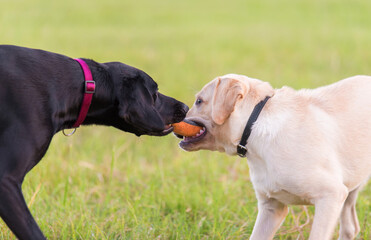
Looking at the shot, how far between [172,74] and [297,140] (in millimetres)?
6206

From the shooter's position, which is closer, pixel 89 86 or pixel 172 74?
pixel 89 86

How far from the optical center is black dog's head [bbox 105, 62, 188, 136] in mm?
3482

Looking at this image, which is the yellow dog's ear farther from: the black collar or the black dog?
the black dog

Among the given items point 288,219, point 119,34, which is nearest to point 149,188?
point 288,219

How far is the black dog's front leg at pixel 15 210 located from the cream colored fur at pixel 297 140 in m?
1.35

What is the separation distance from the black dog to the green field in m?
0.73

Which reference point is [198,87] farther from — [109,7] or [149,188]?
[109,7]

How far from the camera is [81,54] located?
11000mm

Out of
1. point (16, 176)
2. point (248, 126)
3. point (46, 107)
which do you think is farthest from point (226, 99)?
point (16, 176)

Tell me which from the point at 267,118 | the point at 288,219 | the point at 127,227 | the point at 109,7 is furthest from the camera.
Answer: the point at 109,7

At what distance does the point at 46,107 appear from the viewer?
3.09 metres

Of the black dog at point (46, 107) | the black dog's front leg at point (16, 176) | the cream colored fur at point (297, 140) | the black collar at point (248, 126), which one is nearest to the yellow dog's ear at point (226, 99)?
the cream colored fur at point (297, 140)

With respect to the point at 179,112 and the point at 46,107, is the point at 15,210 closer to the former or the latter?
the point at 46,107

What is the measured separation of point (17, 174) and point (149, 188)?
5.78 feet
